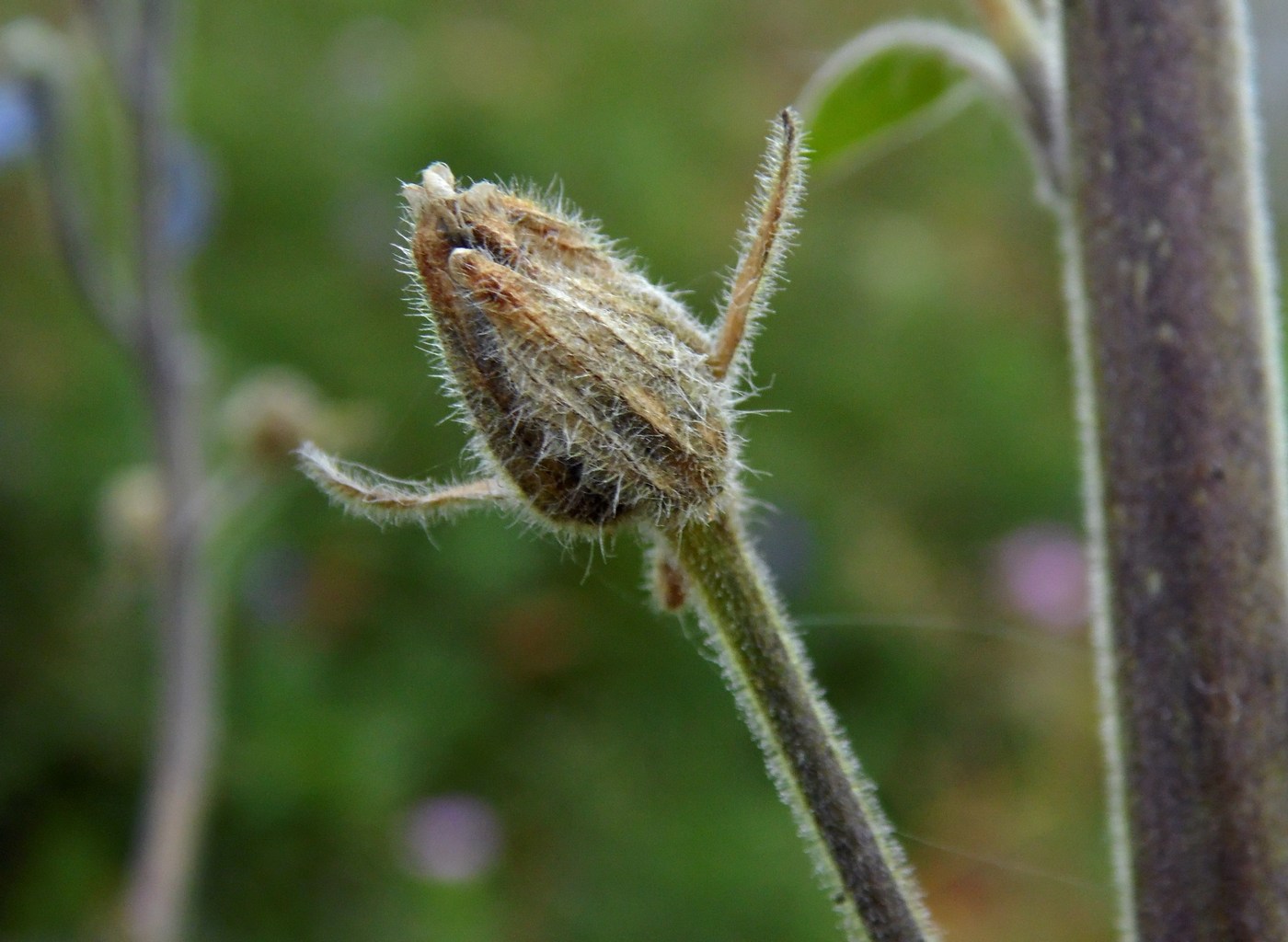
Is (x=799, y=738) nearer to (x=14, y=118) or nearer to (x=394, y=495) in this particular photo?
(x=394, y=495)

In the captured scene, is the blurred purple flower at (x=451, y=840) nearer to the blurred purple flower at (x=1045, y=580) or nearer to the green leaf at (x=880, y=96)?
the blurred purple flower at (x=1045, y=580)

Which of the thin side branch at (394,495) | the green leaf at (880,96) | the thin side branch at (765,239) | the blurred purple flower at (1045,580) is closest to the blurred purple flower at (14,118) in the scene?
the green leaf at (880,96)

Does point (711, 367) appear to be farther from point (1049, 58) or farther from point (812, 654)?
point (812, 654)

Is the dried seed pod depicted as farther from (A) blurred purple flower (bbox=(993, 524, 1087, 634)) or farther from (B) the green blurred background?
(A) blurred purple flower (bbox=(993, 524, 1087, 634))

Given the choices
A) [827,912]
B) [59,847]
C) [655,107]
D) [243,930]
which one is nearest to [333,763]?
[243,930]

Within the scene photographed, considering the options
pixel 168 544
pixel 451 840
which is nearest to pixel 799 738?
pixel 168 544

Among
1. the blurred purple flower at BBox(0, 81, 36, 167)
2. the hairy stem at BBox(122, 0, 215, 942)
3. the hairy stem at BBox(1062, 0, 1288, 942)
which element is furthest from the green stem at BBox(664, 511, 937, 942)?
the blurred purple flower at BBox(0, 81, 36, 167)

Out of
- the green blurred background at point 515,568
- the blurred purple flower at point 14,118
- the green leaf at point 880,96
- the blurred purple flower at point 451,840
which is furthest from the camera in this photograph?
the green blurred background at point 515,568
